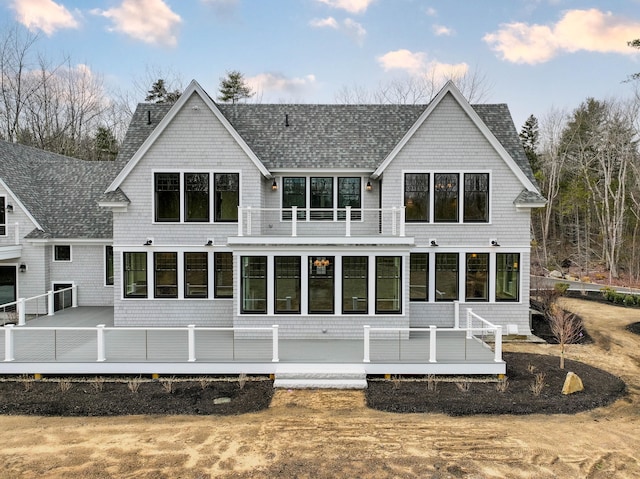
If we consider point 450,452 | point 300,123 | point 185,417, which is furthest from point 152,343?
point 300,123

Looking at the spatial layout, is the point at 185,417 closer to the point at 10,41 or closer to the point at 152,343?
the point at 152,343

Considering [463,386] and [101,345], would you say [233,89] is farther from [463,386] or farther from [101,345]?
[463,386]

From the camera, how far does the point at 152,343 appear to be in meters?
11.7

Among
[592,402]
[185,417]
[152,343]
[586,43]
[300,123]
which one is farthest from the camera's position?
[586,43]

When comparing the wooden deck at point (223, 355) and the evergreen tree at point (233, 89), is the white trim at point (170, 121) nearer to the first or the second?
the wooden deck at point (223, 355)

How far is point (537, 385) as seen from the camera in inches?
381

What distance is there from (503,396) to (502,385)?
0.54 meters

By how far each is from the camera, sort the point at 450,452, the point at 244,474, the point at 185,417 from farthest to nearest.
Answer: the point at 185,417, the point at 450,452, the point at 244,474

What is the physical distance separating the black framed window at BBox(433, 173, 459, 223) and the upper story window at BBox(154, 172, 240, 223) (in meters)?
7.08

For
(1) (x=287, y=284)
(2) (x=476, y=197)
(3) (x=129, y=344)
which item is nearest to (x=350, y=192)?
(2) (x=476, y=197)

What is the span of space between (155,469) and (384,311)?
774cm

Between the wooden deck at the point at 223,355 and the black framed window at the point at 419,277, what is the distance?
1962mm

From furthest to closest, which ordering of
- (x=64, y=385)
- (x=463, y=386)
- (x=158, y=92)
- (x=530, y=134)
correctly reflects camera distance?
(x=530, y=134), (x=158, y=92), (x=463, y=386), (x=64, y=385)

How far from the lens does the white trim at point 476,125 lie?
A: 45.0ft
